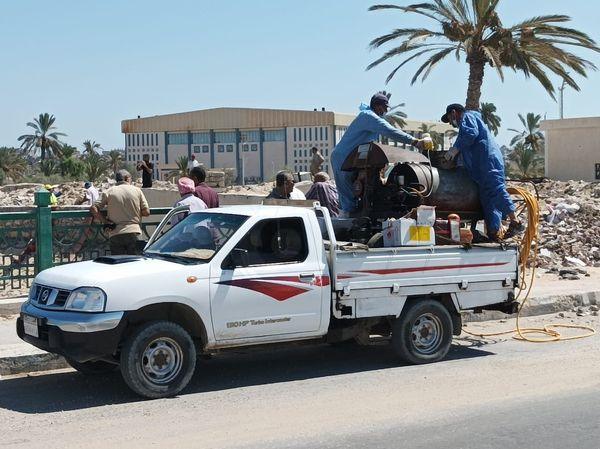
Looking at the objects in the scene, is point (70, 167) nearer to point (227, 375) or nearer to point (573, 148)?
point (573, 148)

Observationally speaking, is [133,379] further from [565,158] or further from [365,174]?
[565,158]

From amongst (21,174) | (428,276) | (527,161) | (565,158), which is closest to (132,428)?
(428,276)

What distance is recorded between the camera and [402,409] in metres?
7.18

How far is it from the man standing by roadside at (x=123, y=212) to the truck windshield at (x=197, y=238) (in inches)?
106

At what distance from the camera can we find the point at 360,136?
10.1m

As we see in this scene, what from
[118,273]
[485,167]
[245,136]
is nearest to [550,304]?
[485,167]

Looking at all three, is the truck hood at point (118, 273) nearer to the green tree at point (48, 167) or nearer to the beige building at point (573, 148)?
the beige building at point (573, 148)

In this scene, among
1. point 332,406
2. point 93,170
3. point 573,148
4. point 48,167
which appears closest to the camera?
point 332,406

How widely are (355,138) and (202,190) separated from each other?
7.25ft

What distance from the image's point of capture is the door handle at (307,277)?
8086 mm

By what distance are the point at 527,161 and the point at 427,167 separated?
44.5 metres

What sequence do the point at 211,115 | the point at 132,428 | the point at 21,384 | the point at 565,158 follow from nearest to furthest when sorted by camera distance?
1. the point at 132,428
2. the point at 21,384
3. the point at 565,158
4. the point at 211,115

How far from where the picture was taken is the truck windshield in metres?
7.93

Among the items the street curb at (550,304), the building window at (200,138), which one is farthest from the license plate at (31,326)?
the building window at (200,138)
